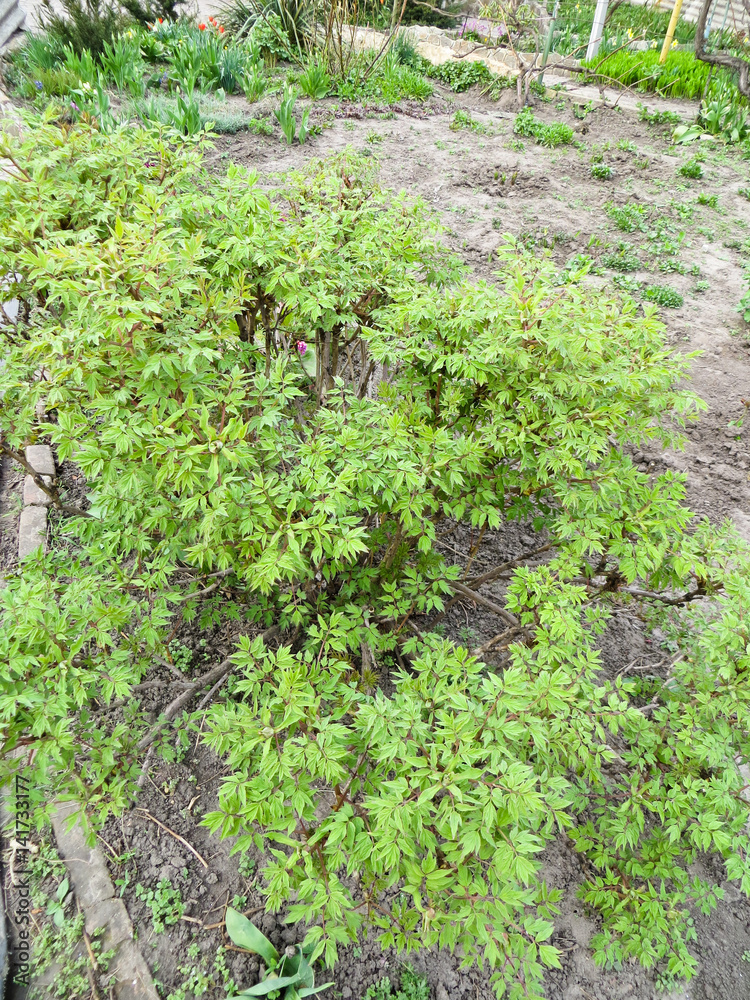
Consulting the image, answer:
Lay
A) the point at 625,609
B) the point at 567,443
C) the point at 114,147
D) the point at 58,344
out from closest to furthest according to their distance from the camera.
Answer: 1. the point at 58,344
2. the point at 567,443
3. the point at 114,147
4. the point at 625,609

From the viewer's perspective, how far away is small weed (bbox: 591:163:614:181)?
6809mm

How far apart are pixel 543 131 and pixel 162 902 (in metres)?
8.65

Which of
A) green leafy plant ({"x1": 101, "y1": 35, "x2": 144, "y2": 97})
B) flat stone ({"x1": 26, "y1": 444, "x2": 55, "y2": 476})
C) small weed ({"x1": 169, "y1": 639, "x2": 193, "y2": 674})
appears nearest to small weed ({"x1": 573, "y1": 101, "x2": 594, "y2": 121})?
green leafy plant ({"x1": 101, "y1": 35, "x2": 144, "y2": 97})

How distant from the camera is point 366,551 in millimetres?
1905

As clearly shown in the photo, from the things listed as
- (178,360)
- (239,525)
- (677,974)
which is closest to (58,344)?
(178,360)

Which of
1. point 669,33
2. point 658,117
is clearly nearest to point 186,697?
point 658,117

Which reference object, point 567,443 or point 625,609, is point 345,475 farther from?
point 625,609

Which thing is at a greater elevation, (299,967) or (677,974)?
(299,967)

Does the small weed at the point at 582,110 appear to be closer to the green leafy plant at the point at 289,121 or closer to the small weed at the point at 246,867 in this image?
the green leafy plant at the point at 289,121

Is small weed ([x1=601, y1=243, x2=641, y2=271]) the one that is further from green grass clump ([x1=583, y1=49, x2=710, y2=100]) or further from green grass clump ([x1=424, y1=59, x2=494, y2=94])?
green grass clump ([x1=424, y1=59, x2=494, y2=94])

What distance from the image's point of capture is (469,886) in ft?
4.65

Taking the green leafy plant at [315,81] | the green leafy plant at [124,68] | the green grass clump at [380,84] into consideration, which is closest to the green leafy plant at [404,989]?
the green leafy plant at [124,68]

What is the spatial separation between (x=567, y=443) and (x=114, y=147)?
2.02 metres

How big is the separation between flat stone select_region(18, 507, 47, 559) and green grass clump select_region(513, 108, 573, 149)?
7387 millimetres
